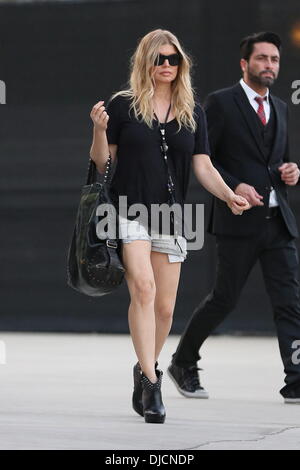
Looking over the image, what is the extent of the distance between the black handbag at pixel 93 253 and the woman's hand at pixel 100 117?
0.68 ft

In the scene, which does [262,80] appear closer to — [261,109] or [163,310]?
[261,109]

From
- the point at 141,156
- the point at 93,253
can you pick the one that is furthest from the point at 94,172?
the point at 93,253

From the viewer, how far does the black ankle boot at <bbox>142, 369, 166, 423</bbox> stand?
6629 millimetres

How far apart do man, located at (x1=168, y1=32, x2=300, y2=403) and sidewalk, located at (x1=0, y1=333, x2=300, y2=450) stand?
1.50ft

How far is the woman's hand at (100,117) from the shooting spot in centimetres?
671

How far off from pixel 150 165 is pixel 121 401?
4.89ft

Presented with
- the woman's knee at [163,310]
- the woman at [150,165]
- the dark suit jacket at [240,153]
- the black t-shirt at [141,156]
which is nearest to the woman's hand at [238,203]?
the woman at [150,165]

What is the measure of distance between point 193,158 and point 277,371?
8.89 ft

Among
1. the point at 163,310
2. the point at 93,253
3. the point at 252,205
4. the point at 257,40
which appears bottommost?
the point at 163,310

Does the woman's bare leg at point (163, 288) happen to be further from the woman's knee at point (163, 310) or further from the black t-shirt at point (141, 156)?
the black t-shirt at point (141, 156)

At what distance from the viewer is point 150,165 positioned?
22.7ft

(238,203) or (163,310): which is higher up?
(238,203)
